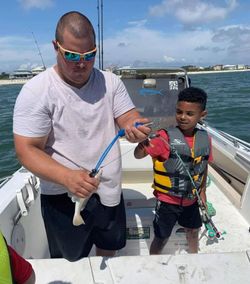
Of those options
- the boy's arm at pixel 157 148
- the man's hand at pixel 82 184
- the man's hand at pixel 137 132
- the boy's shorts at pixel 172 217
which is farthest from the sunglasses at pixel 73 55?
the boy's shorts at pixel 172 217

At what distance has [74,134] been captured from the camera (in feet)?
5.98

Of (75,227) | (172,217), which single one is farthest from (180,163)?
(75,227)

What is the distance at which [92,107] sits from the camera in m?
1.84

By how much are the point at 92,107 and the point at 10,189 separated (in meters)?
1.29

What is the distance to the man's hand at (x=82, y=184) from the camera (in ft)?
4.75

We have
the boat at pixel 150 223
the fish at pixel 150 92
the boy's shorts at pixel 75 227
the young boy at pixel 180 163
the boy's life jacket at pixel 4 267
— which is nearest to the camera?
the boy's life jacket at pixel 4 267

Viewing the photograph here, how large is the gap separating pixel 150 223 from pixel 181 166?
0.85 m

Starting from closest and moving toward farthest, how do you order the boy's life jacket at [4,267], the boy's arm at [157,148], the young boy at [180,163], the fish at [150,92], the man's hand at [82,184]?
1. the boy's life jacket at [4,267]
2. the man's hand at [82,184]
3. the boy's arm at [157,148]
4. the young boy at [180,163]
5. the fish at [150,92]

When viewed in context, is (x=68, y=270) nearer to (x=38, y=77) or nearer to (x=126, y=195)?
(x=38, y=77)

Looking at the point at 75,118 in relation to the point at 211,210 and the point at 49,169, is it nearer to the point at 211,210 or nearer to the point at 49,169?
the point at 49,169

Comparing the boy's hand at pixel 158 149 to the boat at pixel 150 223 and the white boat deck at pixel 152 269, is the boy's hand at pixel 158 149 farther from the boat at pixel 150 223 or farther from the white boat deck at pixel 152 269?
the white boat deck at pixel 152 269

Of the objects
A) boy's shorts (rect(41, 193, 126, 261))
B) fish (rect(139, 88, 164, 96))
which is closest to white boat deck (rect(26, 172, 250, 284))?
boy's shorts (rect(41, 193, 126, 261))

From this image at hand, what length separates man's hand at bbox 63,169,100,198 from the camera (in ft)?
4.75

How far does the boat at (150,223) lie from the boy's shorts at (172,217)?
0.95 feet
